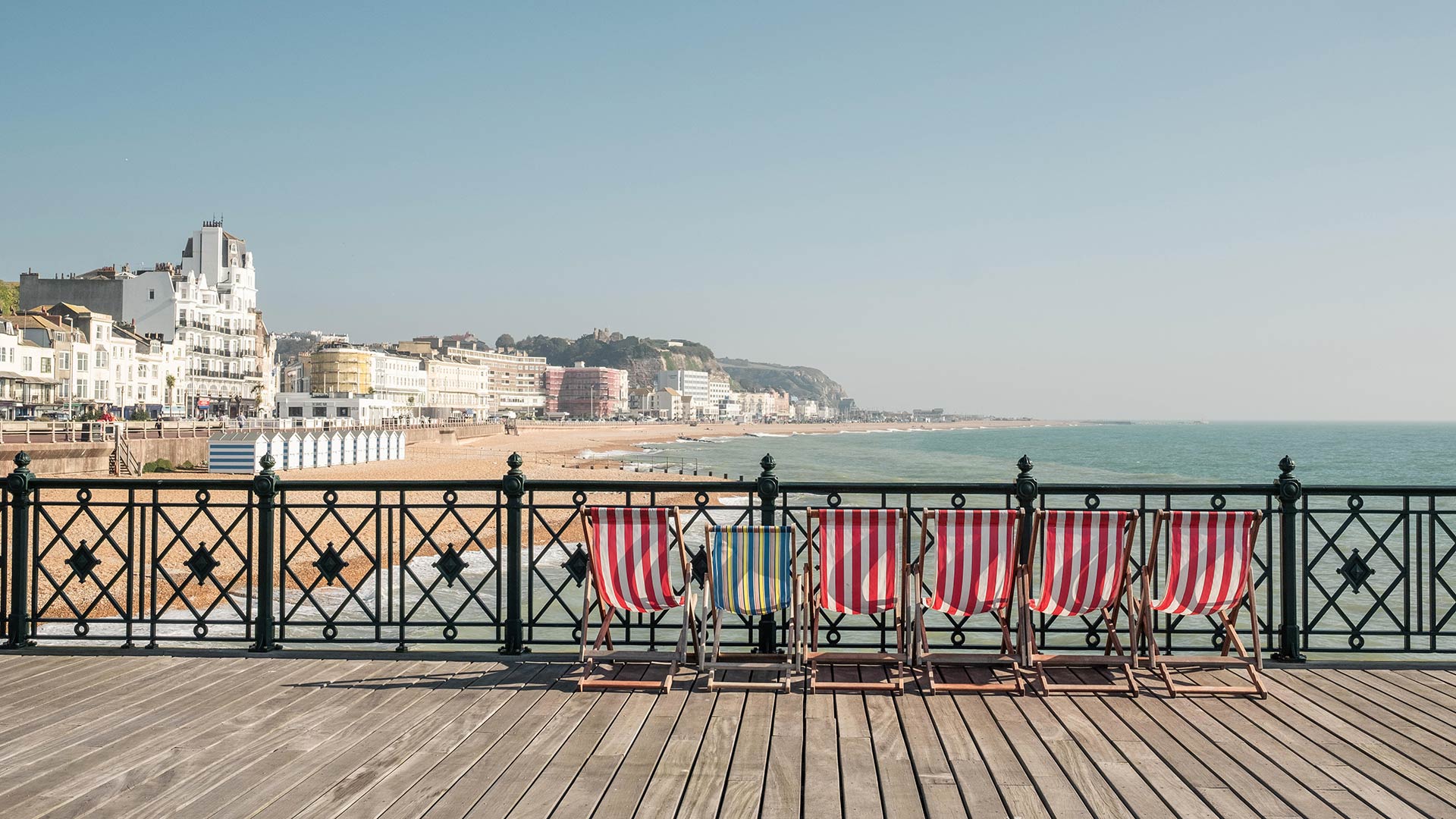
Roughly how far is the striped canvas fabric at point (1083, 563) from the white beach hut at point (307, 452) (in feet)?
124

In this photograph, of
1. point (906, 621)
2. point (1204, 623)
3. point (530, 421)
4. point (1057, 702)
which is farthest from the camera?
point (530, 421)

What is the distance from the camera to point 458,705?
4.64m

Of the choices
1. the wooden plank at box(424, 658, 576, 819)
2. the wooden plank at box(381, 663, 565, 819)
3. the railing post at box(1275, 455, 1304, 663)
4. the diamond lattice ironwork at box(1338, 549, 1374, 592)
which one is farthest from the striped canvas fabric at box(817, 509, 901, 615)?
the diamond lattice ironwork at box(1338, 549, 1374, 592)

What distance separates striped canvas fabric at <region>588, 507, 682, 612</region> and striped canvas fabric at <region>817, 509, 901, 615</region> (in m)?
0.79

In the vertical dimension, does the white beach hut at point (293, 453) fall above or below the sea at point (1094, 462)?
above

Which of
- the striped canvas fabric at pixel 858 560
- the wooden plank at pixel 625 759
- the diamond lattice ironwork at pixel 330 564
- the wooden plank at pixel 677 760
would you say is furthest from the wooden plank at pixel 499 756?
the diamond lattice ironwork at pixel 330 564

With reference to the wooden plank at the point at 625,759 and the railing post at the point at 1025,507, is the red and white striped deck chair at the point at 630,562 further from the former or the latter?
the railing post at the point at 1025,507

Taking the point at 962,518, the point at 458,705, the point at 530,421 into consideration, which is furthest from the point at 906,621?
the point at 530,421

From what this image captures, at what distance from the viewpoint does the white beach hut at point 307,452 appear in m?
38.6

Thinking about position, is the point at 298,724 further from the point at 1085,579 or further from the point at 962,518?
the point at 1085,579

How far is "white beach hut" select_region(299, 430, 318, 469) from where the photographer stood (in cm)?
3856

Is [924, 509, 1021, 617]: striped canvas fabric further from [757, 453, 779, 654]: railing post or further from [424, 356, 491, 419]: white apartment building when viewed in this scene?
[424, 356, 491, 419]: white apartment building

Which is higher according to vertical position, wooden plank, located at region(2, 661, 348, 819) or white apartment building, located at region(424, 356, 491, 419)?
white apartment building, located at region(424, 356, 491, 419)

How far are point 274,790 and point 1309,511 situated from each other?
5.22m
